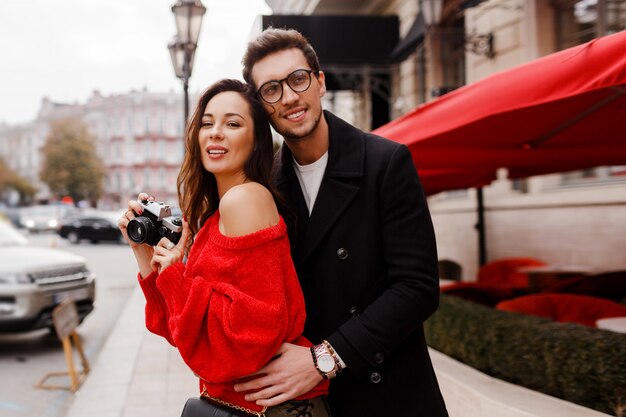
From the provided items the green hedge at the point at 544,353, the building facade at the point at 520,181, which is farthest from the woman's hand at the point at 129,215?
the building facade at the point at 520,181

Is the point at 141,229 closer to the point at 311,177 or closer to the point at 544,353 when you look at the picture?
the point at 311,177

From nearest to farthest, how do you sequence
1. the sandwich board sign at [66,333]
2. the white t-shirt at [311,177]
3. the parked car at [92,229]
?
the white t-shirt at [311,177], the sandwich board sign at [66,333], the parked car at [92,229]

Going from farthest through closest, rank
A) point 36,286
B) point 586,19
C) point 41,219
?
1. point 41,219
2. point 586,19
3. point 36,286

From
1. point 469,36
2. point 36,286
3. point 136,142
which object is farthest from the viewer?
point 136,142

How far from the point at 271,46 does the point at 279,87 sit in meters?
0.14

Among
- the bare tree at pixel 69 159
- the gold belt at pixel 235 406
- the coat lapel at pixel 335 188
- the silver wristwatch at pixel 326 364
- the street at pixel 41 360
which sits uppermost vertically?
the bare tree at pixel 69 159

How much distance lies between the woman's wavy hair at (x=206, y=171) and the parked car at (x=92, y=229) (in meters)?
28.2

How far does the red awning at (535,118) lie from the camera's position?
9.41 feet

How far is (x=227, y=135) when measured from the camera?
1.82 metres

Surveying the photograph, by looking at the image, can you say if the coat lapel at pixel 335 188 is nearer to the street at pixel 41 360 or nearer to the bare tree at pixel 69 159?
the street at pixel 41 360

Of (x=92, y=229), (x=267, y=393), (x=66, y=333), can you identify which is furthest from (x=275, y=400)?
(x=92, y=229)

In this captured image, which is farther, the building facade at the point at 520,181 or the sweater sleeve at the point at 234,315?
the building facade at the point at 520,181

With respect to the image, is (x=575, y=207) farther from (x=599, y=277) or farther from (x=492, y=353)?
(x=492, y=353)

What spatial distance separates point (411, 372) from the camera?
1.90m
